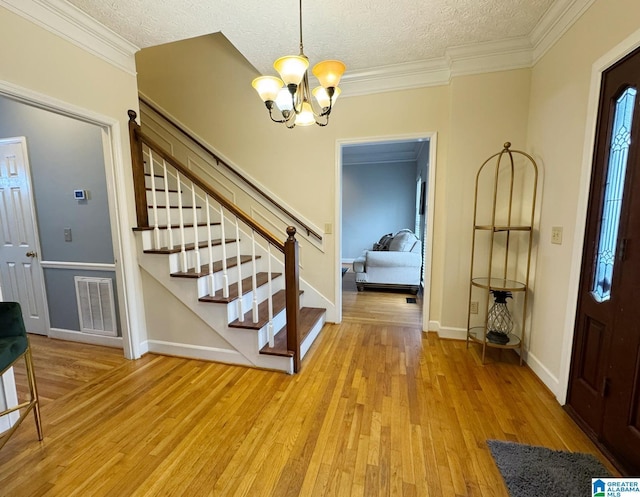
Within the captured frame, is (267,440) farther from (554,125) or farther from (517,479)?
(554,125)

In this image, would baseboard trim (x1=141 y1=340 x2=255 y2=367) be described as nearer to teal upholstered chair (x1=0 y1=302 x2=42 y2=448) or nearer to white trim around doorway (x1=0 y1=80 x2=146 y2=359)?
white trim around doorway (x1=0 y1=80 x2=146 y2=359)

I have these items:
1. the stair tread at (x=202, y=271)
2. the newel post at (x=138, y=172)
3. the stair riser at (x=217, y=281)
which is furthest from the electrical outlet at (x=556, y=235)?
the newel post at (x=138, y=172)

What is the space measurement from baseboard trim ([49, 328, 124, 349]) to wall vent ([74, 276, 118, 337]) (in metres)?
0.05

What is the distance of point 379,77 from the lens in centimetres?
285

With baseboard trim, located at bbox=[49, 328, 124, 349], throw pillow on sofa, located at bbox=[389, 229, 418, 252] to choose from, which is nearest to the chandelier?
baseboard trim, located at bbox=[49, 328, 124, 349]

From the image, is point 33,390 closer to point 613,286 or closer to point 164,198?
point 164,198

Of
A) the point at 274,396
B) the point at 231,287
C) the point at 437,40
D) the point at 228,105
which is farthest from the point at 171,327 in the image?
the point at 437,40

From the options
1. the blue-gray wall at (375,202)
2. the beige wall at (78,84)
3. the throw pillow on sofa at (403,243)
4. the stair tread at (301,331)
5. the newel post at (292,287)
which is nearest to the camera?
the beige wall at (78,84)

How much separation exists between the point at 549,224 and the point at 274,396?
2408 millimetres

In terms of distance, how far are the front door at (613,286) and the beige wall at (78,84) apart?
11.1 feet

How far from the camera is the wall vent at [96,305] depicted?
2.73 meters

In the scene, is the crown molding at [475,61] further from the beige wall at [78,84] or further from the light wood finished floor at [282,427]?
the light wood finished floor at [282,427]

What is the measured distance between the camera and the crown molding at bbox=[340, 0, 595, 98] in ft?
6.49

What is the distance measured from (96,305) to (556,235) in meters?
4.01
